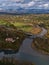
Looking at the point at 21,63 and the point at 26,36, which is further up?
the point at 21,63

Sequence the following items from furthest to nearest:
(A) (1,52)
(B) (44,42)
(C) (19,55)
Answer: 1. (B) (44,42)
2. (A) (1,52)
3. (C) (19,55)

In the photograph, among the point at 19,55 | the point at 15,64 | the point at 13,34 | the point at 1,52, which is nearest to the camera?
the point at 15,64

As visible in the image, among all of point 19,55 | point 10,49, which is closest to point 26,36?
point 10,49

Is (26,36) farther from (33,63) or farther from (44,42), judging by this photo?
(33,63)

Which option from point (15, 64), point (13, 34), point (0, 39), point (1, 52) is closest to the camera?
point (15, 64)

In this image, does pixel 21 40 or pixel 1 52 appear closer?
pixel 1 52

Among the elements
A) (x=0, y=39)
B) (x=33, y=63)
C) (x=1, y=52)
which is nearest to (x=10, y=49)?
(x=1, y=52)

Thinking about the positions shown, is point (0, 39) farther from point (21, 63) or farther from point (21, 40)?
point (21, 63)

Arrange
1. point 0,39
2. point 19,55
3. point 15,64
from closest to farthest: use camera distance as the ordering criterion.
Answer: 1. point 15,64
2. point 19,55
3. point 0,39

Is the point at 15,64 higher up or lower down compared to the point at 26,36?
higher up
